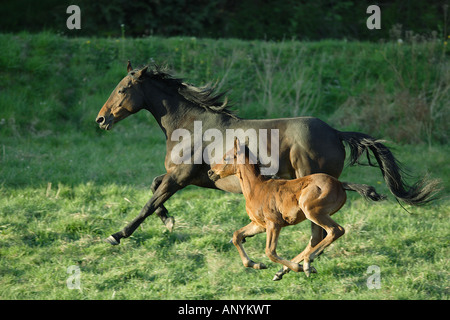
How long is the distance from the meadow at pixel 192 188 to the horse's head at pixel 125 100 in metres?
1.00

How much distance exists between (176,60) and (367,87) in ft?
13.5

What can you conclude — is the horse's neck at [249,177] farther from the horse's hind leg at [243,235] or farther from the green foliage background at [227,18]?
the green foliage background at [227,18]

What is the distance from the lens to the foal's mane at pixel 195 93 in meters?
6.22

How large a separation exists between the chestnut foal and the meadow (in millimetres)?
313

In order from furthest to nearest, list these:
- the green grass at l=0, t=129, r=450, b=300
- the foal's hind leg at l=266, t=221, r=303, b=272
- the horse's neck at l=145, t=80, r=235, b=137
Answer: the horse's neck at l=145, t=80, r=235, b=137
the green grass at l=0, t=129, r=450, b=300
the foal's hind leg at l=266, t=221, r=303, b=272

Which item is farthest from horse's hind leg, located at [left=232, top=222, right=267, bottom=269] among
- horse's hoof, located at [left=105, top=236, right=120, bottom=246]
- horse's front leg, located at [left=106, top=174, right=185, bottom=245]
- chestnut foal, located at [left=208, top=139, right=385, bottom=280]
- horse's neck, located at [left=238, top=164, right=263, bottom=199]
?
horse's hoof, located at [left=105, top=236, right=120, bottom=246]

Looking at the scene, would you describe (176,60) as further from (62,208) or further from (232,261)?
(232,261)

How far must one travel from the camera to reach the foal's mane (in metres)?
6.22

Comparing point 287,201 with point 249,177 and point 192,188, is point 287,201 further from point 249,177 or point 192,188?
point 192,188

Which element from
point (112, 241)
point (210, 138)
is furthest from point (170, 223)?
point (210, 138)

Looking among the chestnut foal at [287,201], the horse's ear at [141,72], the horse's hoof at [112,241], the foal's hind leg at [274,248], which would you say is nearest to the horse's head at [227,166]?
the chestnut foal at [287,201]

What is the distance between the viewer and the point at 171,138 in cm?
621

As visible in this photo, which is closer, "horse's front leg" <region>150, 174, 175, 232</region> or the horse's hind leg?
the horse's hind leg

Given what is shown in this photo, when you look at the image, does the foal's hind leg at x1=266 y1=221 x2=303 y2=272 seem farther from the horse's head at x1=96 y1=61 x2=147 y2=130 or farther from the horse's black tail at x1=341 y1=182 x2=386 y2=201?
the horse's head at x1=96 y1=61 x2=147 y2=130
